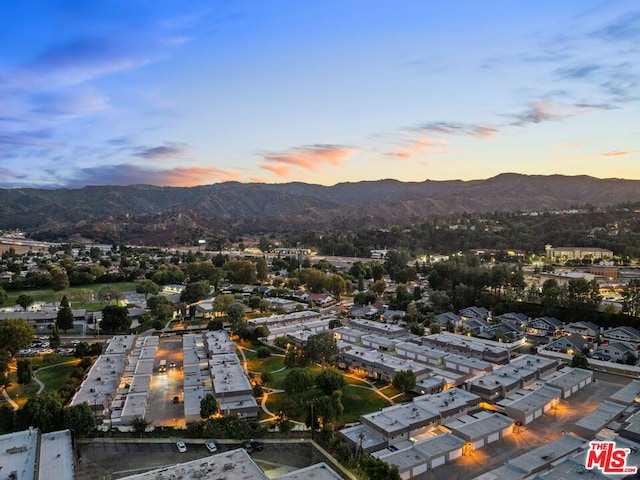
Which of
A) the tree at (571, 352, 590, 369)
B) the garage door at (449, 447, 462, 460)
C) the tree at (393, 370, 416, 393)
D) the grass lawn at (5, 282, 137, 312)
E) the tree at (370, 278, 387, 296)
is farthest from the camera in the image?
the tree at (370, 278, 387, 296)

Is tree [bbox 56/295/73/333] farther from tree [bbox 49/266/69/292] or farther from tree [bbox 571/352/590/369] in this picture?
tree [bbox 571/352/590/369]

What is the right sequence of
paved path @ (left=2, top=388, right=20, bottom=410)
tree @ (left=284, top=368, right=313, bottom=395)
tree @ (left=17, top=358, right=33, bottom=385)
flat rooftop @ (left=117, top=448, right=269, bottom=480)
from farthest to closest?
tree @ (left=17, top=358, right=33, bottom=385) → paved path @ (left=2, top=388, right=20, bottom=410) → tree @ (left=284, top=368, right=313, bottom=395) → flat rooftop @ (left=117, top=448, right=269, bottom=480)

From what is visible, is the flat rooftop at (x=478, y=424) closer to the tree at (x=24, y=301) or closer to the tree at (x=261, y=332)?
the tree at (x=261, y=332)

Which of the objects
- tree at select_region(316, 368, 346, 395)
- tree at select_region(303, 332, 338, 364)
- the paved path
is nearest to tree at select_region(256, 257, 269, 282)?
tree at select_region(303, 332, 338, 364)

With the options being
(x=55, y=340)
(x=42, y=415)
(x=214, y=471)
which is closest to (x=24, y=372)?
(x=42, y=415)

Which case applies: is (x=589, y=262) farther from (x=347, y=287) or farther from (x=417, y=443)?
(x=417, y=443)

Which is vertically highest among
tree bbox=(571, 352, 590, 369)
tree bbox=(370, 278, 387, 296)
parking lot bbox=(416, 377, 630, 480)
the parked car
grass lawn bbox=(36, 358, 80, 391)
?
tree bbox=(370, 278, 387, 296)

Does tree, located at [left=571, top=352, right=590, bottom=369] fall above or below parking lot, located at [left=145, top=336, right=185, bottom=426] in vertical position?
above
